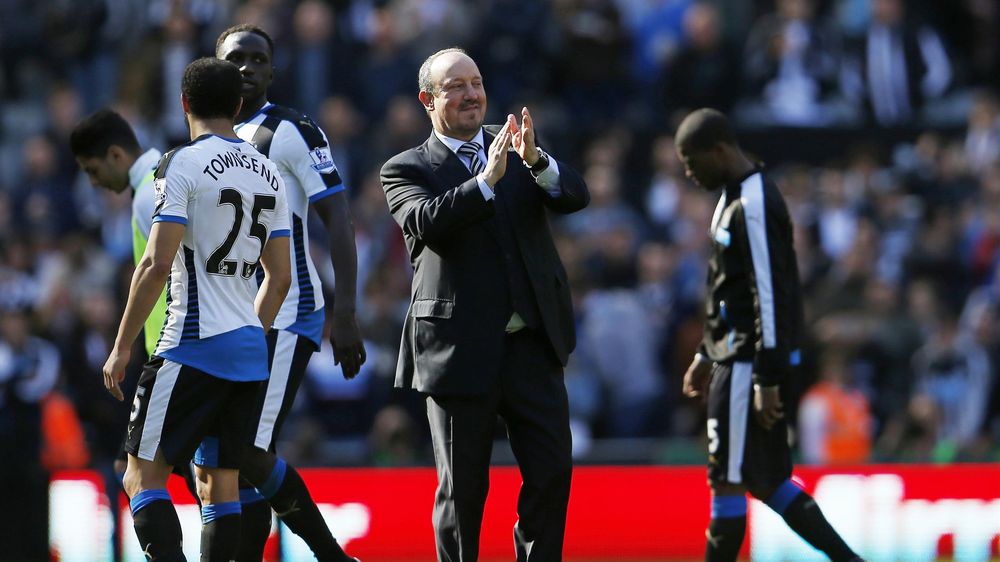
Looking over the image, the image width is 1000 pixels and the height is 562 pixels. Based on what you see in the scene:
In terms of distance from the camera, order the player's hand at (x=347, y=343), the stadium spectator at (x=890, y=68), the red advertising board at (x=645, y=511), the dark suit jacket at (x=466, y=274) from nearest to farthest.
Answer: the dark suit jacket at (x=466, y=274) → the player's hand at (x=347, y=343) → the red advertising board at (x=645, y=511) → the stadium spectator at (x=890, y=68)

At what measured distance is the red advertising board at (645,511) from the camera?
11.0 m

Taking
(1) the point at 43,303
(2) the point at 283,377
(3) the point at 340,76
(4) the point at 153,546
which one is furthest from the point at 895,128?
(4) the point at 153,546

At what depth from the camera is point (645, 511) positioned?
11.4 meters

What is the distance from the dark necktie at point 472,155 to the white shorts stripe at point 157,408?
148cm

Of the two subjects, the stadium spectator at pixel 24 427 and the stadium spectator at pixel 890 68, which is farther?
the stadium spectator at pixel 890 68

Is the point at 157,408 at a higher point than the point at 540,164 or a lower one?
lower

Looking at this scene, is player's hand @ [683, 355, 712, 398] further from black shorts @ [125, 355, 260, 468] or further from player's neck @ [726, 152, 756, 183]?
black shorts @ [125, 355, 260, 468]

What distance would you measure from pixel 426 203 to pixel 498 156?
15.4 inches

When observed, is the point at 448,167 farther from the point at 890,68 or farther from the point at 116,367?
the point at 890,68

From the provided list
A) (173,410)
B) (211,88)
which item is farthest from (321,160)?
(173,410)

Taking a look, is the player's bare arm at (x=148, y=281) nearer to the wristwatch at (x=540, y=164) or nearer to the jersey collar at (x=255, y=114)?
the jersey collar at (x=255, y=114)

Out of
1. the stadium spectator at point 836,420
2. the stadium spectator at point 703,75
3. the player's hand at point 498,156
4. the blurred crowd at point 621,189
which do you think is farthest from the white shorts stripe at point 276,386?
the stadium spectator at point 703,75

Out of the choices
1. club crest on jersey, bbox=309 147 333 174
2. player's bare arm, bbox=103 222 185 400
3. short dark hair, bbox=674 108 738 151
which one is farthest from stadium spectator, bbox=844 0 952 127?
player's bare arm, bbox=103 222 185 400

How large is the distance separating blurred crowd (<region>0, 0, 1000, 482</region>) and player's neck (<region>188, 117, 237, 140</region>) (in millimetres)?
5799
